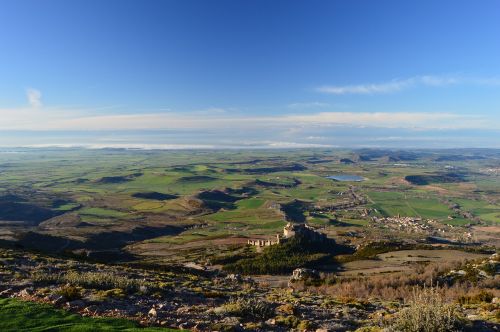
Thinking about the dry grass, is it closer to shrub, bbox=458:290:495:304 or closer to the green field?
shrub, bbox=458:290:495:304

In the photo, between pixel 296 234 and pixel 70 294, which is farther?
pixel 296 234

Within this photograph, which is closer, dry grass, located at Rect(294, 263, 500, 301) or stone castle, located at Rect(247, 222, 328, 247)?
dry grass, located at Rect(294, 263, 500, 301)

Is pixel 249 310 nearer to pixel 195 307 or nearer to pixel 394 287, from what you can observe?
pixel 195 307

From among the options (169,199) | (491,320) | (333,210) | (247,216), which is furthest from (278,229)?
(491,320)

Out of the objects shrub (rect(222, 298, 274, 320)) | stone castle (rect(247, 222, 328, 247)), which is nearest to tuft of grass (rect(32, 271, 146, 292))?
shrub (rect(222, 298, 274, 320))

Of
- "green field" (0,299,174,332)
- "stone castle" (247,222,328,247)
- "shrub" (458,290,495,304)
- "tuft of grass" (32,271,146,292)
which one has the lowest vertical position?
"stone castle" (247,222,328,247)

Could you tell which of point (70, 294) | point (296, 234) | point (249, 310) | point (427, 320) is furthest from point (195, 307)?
point (296, 234)

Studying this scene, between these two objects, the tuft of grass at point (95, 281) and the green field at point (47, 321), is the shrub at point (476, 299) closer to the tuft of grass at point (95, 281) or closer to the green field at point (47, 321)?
the green field at point (47, 321)

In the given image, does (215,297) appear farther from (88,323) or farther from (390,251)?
(390,251)

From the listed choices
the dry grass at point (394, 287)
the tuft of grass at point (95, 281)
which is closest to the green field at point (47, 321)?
the tuft of grass at point (95, 281)

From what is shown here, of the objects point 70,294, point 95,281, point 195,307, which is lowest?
point 195,307

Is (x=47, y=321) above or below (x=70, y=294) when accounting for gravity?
above
